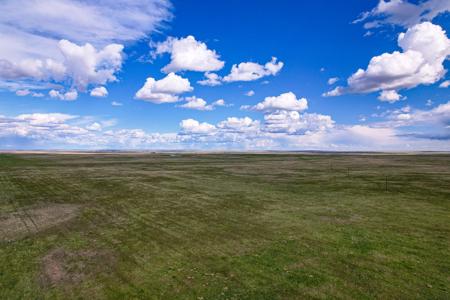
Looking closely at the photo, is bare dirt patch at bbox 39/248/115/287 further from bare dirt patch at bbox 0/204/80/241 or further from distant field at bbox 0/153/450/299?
bare dirt patch at bbox 0/204/80/241

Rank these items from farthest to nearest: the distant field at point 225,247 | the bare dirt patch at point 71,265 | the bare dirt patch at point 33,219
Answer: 1. the bare dirt patch at point 33,219
2. the bare dirt patch at point 71,265
3. the distant field at point 225,247

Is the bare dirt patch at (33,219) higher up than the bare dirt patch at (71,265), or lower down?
higher up

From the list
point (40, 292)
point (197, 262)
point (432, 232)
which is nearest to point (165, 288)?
point (197, 262)

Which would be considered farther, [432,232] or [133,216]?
[133,216]

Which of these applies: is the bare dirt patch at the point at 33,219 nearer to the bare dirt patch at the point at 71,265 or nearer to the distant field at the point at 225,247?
the distant field at the point at 225,247

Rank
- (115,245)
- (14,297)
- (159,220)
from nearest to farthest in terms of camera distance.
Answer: (14,297), (115,245), (159,220)

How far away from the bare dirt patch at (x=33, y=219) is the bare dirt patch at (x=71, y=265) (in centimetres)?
496

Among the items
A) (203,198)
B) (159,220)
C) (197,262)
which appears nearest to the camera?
(197,262)

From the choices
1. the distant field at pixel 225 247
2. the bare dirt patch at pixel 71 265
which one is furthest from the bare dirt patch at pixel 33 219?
the bare dirt patch at pixel 71 265

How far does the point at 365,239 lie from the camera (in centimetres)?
1694

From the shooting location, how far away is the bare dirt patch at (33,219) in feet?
61.4

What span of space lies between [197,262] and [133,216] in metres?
10.1

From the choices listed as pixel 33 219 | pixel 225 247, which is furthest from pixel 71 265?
pixel 33 219

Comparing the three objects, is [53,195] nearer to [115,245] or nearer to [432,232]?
[115,245]
